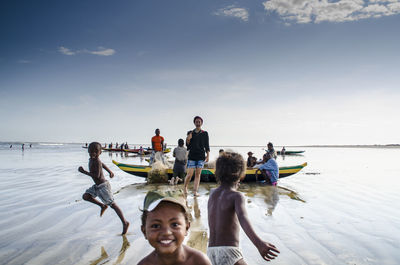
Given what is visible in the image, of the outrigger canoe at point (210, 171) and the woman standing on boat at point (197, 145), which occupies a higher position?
the woman standing on boat at point (197, 145)

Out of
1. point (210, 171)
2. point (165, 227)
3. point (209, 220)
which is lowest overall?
point (210, 171)

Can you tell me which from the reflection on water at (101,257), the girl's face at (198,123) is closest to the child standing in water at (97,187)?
the reflection on water at (101,257)

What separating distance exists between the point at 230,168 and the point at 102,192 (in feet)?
9.67

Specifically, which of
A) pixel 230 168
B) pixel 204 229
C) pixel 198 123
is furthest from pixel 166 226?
pixel 198 123

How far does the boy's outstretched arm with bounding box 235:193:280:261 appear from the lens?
1.89 meters

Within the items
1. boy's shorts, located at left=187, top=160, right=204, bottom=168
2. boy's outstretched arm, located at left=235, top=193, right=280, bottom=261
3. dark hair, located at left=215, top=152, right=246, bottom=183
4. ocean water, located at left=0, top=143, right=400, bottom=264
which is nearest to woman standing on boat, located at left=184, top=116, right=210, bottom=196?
boy's shorts, located at left=187, top=160, right=204, bottom=168

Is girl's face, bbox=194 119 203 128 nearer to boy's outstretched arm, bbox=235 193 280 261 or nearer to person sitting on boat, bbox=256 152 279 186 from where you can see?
person sitting on boat, bbox=256 152 279 186

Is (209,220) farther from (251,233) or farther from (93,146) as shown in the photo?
(93,146)

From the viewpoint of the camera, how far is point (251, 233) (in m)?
2.06

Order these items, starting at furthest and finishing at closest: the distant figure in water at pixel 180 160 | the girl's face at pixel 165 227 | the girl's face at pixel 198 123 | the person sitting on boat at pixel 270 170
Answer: the person sitting on boat at pixel 270 170 → the distant figure in water at pixel 180 160 → the girl's face at pixel 198 123 → the girl's face at pixel 165 227

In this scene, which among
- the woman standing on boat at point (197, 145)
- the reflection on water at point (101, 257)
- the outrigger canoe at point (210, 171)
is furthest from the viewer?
the outrigger canoe at point (210, 171)

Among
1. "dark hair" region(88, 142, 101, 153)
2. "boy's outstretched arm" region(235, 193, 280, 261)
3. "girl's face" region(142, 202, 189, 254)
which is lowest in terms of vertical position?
"boy's outstretched arm" region(235, 193, 280, 261)

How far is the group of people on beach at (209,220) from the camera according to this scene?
4.96ft

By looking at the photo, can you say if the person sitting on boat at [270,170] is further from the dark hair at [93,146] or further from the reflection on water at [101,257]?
the reflection on water at [101,257]
